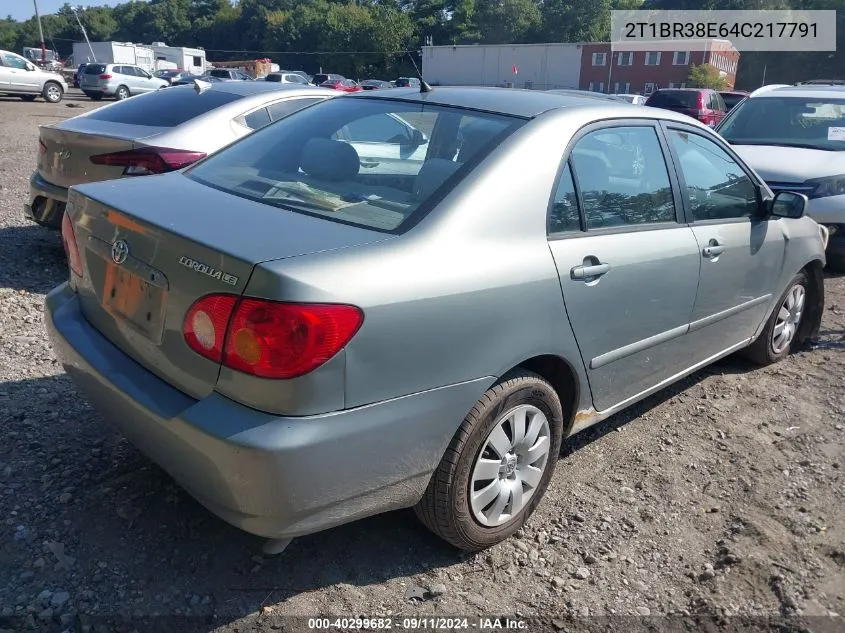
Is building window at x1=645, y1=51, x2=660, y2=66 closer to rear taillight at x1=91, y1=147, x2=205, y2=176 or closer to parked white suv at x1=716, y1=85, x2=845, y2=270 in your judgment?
parked white suv at x1=716, y1=85, x2=845, y2=270

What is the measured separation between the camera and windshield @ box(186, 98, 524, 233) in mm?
2582

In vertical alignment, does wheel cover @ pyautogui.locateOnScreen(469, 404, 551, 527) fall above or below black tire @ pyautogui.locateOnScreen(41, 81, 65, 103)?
below

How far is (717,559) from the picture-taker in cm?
282

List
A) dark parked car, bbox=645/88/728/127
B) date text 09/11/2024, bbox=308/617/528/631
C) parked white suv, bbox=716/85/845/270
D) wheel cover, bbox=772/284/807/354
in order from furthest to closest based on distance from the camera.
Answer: dark parked car, bbox=645/88/728/127
parked white suv, bbox=716/85/845/270
wheel cover, bbox=772/284/807/354
date text 09/11/2024, bbox=308/617/528/631

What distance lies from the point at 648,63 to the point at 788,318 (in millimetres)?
62395

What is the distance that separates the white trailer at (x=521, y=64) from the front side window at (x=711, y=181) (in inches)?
2460

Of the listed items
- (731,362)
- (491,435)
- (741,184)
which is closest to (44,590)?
(491,435)

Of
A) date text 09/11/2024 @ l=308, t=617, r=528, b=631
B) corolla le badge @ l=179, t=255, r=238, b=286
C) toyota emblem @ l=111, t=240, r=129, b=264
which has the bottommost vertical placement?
date text 09/11/2024 @ l=308, t=617, r=528, b=631

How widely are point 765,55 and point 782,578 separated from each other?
7978 centimetres

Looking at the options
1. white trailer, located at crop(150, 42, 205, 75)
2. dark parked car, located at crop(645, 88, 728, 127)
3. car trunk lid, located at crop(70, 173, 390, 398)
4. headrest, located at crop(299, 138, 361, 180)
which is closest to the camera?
car trunk lid, located at crop(70, 173, 390, 398)

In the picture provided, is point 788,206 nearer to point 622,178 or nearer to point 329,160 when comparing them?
point 622,178

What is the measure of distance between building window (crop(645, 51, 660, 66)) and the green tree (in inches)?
265

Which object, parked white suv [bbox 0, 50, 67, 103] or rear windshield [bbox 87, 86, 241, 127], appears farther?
parked white suv [bbox 0, 50, 67, 103]

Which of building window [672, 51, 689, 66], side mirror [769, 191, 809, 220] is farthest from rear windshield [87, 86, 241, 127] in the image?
building window [672, 51, 689, 66]
